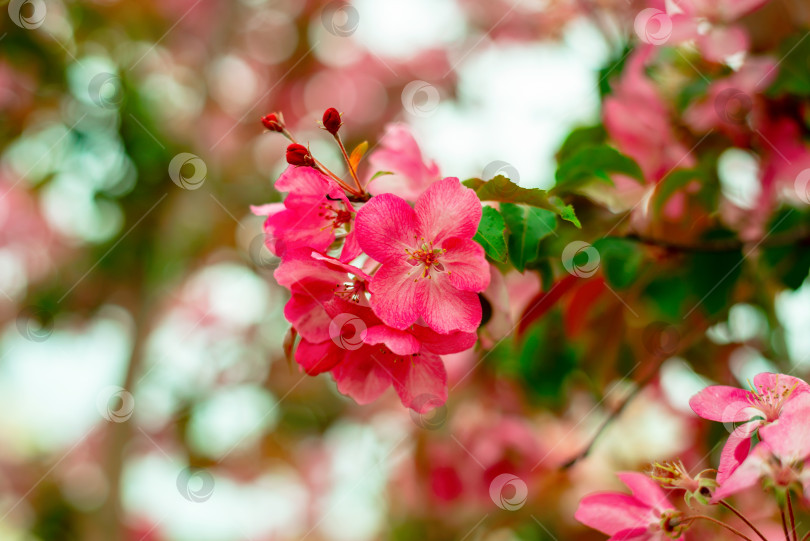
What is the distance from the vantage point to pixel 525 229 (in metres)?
0.56

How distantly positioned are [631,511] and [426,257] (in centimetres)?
28

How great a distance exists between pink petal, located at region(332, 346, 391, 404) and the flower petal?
0.08 m

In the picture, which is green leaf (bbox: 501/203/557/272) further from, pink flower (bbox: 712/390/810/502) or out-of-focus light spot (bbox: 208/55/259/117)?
out-of-focus light spot (bbox: 208/55/259/117)

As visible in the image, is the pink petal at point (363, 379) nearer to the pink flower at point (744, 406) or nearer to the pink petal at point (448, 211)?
the pink petal at point (448, 211)

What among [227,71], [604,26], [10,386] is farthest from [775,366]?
[10,386]

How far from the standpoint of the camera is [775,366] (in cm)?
108

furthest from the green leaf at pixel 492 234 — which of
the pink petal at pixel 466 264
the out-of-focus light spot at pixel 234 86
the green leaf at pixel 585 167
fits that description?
the out-of-focus light spot at pixel 234 86

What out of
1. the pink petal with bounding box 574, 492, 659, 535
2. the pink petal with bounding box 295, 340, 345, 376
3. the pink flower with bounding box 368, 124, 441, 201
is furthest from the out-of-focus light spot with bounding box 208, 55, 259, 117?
the pink petal with bounding box 574, 492, 659, 535

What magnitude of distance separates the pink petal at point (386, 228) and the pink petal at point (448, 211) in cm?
1

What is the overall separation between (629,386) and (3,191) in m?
2.44

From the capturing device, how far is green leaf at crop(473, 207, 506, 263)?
53cm

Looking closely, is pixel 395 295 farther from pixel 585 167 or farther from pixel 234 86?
pixel 234 86

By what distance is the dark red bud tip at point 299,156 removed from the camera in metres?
0.52

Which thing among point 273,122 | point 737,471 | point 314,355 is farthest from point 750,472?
point 273,122
